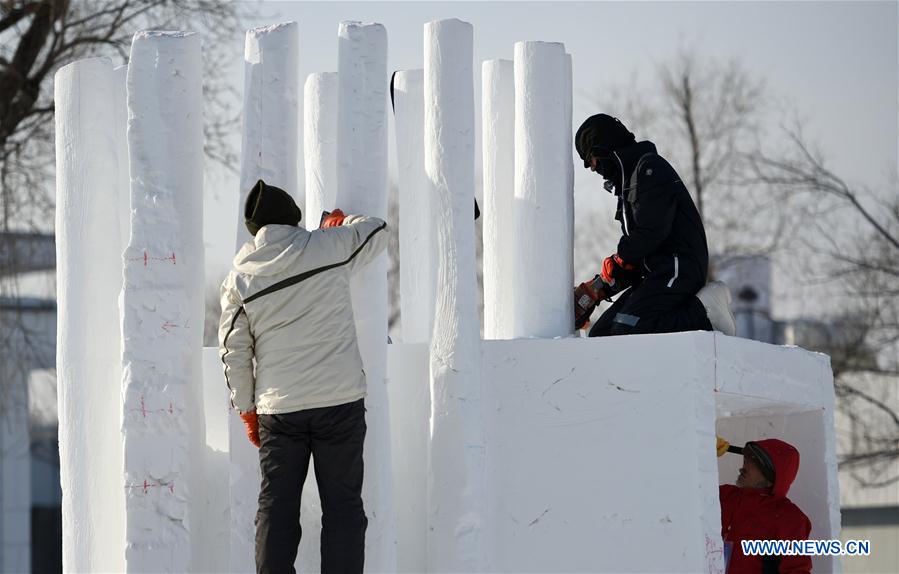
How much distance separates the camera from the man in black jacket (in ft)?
22.1

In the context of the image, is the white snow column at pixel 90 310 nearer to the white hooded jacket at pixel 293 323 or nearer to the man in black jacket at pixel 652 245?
the white hooded jacket at pixel 293 323

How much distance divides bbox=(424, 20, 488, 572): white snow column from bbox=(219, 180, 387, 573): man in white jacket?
0.49m

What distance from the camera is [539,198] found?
6.88 metres

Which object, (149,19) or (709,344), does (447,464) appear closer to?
(709,344)

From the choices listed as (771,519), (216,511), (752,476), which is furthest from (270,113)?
(771,519)

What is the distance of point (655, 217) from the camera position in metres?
6.74

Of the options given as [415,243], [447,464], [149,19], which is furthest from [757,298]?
[447,464]

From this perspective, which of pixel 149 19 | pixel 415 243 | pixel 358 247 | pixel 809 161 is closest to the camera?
pixel 358 247

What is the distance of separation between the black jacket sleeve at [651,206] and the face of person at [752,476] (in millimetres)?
1237

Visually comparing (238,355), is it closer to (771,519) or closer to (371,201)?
(371,201)

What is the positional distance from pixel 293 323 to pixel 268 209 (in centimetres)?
48

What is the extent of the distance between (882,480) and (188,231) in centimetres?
1539

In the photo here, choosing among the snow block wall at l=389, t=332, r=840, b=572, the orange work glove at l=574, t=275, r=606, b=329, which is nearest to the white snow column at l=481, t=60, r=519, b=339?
the orange work glove at l=574, t=275, r=606, b=329

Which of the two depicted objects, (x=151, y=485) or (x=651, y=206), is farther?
(x=651, y=206)
